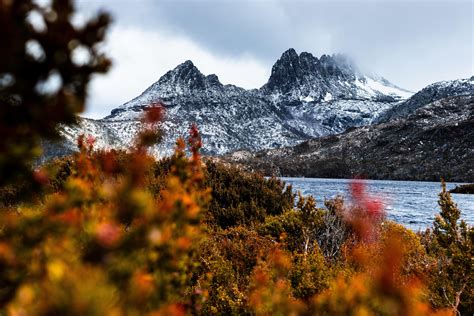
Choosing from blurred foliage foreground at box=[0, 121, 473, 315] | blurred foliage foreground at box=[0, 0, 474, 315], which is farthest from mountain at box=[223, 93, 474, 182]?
blurred foliage foreground at box=[0, 0, 474, 315]

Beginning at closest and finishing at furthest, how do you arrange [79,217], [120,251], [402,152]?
[120,251] < [79,217] < [402,152]

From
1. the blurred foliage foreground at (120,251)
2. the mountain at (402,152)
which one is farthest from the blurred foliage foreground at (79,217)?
the mountain at (402,152)

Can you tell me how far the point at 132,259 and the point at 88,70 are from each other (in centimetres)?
84

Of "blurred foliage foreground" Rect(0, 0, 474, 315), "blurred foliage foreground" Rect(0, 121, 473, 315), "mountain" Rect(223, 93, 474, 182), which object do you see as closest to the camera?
"blurred foliage foreground" Rect(0, 121, 473, 315)

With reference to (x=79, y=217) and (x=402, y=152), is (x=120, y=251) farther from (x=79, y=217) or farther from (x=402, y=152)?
(x=402, y=152)

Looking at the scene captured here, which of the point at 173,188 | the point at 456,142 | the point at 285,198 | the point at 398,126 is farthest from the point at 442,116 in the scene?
the point at 173,188

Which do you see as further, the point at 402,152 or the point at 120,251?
the point at 402,152

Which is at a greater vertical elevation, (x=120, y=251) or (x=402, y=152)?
(x=402, y=152)

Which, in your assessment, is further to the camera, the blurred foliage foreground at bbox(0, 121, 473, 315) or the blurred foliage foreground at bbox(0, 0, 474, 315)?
the blurred foliage foreground at bbox(0, 0, 474, 315)

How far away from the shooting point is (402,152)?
469 ft

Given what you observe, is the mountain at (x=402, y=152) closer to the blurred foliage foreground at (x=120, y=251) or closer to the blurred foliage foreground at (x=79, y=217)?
the blurred foliage foreground at (x=120, y=251)

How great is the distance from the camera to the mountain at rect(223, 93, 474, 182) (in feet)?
413

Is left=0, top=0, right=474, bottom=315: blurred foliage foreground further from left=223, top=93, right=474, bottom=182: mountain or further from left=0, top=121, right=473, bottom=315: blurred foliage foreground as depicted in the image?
left=223, top=93, right=474, bottom=182: mountain

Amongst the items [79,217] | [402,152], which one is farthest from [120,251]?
[402,152]
